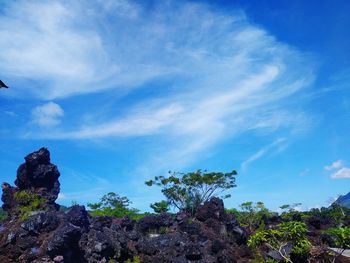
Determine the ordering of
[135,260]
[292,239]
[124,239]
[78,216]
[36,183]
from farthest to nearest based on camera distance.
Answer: [36,183] < [78,216] < [124,239] < [135,260] < [292,239]

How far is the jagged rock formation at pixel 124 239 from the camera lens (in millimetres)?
22500

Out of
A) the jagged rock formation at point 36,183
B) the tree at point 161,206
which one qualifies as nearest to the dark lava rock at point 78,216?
the jagged rock formation at point 36,183

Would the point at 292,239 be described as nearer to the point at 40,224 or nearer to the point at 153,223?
the point at 153,223

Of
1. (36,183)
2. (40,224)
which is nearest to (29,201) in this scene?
(36,183)

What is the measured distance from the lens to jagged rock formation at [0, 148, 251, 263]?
22500mm

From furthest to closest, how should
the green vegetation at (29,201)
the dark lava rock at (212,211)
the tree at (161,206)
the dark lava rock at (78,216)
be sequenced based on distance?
1. the tree at (161,206)
2. the green vegetation at (29,201)
3. the dark lava rock at (212,211)
4. the dark lava rock at (78,216)

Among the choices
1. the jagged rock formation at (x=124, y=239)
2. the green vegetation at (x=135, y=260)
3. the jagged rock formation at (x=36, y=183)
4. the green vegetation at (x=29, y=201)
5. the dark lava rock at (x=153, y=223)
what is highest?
the jagged rock formation at (x=36, y=183)

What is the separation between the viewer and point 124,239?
2397cm

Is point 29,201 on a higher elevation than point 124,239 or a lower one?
higher

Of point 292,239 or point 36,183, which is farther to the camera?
point 36,183

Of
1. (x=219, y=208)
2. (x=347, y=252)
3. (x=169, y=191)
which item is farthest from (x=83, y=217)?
(x=169, y=191)

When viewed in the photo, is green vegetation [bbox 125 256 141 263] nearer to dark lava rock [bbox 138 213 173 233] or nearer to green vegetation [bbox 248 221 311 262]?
dark lava rock [bbox 138 213 173 233]

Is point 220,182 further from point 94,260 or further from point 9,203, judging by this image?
point 94,260

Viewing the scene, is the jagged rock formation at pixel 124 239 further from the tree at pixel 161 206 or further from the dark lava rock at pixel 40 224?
the tree at pixel 161 206
